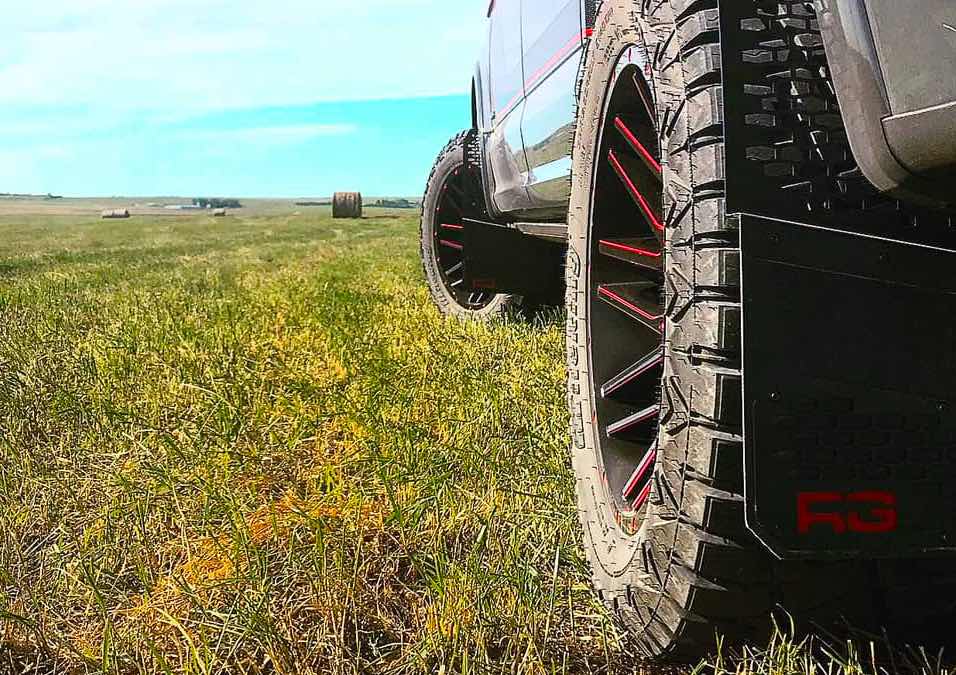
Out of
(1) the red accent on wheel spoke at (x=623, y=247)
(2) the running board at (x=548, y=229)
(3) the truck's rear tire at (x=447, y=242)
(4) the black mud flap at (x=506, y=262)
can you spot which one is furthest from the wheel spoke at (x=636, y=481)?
(3) the truck's rear tire at (x=447, y=242)

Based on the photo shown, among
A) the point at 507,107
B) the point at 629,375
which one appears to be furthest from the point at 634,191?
the point at 507,107

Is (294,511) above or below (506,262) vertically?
below

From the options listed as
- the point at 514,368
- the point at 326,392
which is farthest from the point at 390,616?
the point at 514,368

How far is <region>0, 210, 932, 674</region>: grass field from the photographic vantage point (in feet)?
5.08

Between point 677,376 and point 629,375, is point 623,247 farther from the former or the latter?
point 677,376

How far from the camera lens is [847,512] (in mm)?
1142

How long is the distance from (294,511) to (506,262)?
2817mm

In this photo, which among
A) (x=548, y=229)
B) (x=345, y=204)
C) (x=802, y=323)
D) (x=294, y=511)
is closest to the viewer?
(x=802, y=323)

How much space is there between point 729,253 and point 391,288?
580 centimetres

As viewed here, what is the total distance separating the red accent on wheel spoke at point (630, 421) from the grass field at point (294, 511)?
269 millimetres

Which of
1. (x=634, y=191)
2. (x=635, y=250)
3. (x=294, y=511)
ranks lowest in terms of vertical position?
(x=294, y=511)

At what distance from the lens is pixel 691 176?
4.01ft

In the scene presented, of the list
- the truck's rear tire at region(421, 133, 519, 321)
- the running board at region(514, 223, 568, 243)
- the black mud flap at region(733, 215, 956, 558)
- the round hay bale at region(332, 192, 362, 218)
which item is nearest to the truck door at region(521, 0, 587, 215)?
the running board at region(514, 223, 568, 243)

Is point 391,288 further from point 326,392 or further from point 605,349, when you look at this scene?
point 605,349
